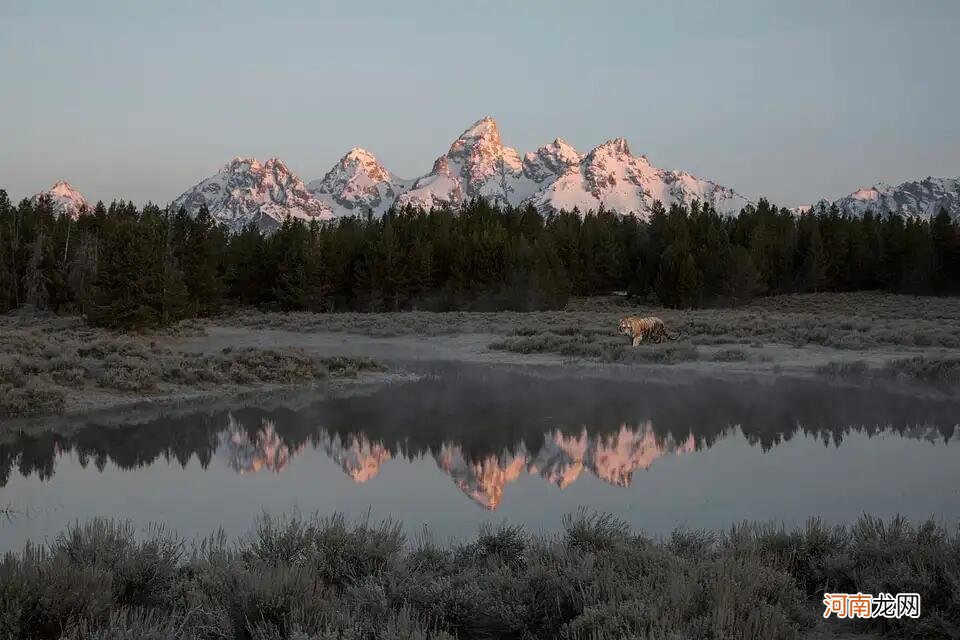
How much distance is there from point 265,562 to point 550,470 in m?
5.36

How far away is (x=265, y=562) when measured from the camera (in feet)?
18.6

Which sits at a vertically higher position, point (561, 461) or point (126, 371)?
point (126, 371)

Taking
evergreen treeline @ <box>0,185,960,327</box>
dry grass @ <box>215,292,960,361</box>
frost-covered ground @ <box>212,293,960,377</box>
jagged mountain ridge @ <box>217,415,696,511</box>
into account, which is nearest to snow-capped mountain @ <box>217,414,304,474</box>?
jagged mountain ridge @ <box>217,415,696,511</box>

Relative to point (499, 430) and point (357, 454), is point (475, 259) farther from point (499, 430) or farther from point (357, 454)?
point (357, 454)

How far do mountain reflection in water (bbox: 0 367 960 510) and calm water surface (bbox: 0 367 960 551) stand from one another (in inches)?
2.1

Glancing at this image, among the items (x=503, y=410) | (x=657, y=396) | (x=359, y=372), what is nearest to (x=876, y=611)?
(x=503, y=410)

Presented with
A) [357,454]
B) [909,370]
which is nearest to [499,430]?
[357,454]

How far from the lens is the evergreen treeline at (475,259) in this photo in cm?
5794

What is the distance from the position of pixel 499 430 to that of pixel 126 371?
9.09 meters

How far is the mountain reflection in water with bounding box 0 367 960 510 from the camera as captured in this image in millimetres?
10750

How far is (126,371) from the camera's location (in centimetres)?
1739

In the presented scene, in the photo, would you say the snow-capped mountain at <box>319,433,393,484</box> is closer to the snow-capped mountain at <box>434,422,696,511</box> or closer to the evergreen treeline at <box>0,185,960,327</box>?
the snow-capped mountain at <box>434,422,696,511</box>

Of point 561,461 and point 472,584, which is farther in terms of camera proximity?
point 561,461

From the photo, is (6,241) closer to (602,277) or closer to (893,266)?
(602,277)
